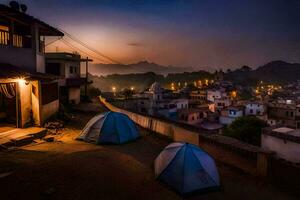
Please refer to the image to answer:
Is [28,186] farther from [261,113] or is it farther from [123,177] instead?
[261,113]

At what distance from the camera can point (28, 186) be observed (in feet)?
21.7

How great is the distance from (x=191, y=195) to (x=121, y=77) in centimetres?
13345

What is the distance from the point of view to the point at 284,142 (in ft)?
62.0

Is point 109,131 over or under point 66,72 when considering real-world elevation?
under

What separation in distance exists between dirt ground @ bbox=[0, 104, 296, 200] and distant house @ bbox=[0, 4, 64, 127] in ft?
→ 16.0

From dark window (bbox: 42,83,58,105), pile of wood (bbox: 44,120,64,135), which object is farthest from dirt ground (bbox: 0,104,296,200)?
dark window (bbox: 42,83,58,105)

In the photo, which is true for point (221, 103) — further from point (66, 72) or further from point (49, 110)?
point (49, 110)

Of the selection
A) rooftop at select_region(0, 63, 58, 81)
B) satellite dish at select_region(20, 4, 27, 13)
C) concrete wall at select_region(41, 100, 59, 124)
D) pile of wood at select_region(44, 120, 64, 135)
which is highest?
satellite dish at select_region(20, 4, 27, 13)

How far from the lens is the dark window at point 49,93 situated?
53.2ft

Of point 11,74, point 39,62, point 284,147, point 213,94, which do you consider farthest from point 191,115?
point 11,74

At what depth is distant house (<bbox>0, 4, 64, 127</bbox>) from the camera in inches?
543

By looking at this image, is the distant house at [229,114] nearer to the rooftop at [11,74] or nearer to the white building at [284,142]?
the white building at [284,142]

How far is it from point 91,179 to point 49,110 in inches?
445

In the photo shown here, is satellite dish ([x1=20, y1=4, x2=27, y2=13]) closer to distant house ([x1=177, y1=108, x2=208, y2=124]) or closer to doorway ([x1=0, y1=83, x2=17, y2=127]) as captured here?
doorway ([x1=0, y1=83, x2=17, y2=127])
